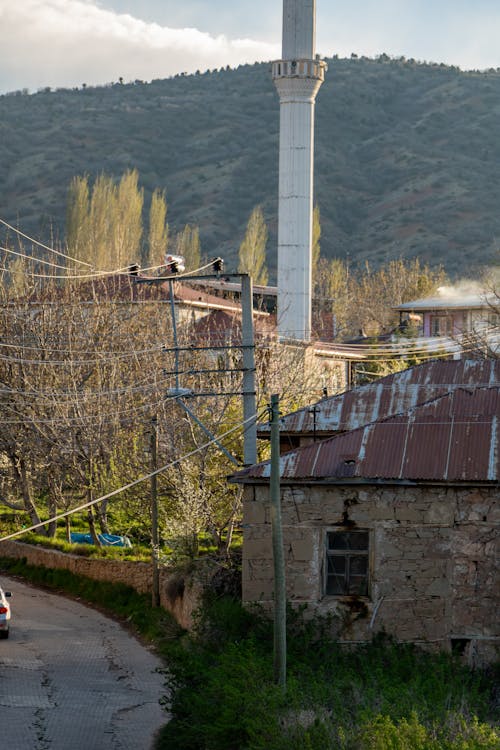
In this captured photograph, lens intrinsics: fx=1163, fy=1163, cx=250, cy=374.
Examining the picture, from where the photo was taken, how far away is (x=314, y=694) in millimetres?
15492

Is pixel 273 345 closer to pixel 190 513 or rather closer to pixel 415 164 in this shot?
pixel 190 513

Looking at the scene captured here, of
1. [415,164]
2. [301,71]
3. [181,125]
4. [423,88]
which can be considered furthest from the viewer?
[423,88]

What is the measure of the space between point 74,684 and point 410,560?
687 cm

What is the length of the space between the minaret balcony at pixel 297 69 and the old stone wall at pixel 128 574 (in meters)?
26.7

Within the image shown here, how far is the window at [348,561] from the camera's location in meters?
20.5

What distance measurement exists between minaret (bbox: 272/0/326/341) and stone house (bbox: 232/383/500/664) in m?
33.1

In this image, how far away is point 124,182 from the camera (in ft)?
284

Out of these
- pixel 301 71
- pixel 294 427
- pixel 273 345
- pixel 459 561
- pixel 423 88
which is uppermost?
pixel 423 88

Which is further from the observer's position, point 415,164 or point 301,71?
point 415,164

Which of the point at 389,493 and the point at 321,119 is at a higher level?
the point at 321,119

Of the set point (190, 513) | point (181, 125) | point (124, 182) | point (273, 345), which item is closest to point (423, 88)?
point (181, 125)

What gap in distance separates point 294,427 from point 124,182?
2465 inches

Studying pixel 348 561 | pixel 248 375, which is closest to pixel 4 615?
pixel 248 375

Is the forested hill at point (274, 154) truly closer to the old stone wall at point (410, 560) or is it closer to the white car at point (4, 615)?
the white car at point (4, 615)
